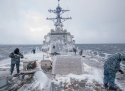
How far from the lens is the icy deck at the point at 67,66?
12422mm

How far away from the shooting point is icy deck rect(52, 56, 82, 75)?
489 inches

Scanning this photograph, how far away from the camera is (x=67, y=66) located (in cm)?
1293

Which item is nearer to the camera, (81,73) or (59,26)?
(81,73)

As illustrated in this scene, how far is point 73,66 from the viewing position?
12.9 metres

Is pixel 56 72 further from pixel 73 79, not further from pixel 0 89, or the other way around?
pixel 0 89

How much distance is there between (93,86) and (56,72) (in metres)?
2.84

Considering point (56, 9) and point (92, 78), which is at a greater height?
point (56, 9)

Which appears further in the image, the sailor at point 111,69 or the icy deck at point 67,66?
the icy deck at point 67,66

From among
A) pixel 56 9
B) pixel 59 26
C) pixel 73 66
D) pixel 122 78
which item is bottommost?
pixel 122 78

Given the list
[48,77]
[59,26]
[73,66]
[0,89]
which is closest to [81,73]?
[73,66]

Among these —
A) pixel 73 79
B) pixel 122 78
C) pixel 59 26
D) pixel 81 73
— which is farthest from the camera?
pixel 59 26

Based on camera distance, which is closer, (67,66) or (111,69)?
(111,69)

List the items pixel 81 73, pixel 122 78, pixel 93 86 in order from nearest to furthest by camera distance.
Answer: pixel 93 86 < pixel 81 73 < pixel 122 78

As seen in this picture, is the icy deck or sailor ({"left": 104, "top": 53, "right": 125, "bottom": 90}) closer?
sailor ({"left": 104, "top": 53, "right": 125, "bottom": 90})
